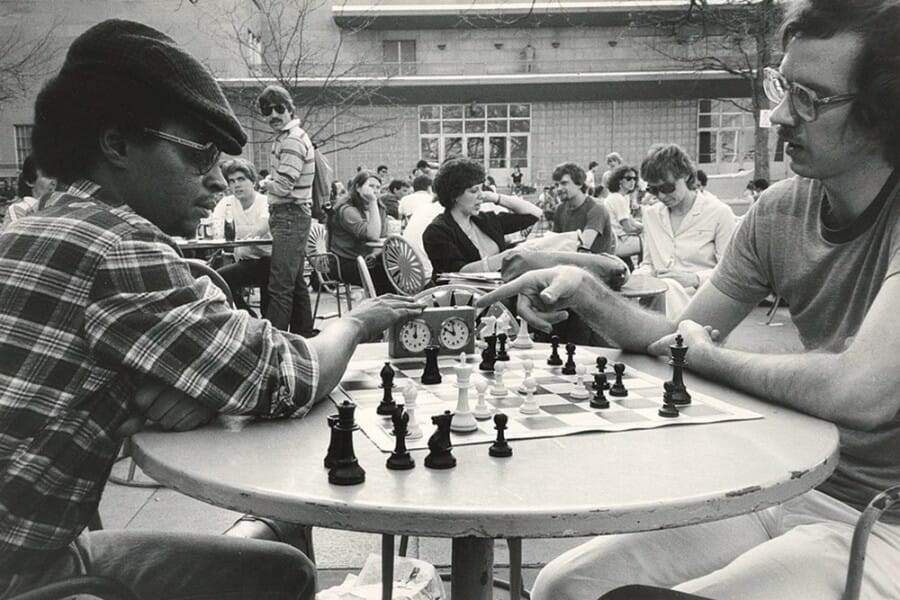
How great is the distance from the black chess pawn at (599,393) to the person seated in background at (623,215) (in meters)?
8.01

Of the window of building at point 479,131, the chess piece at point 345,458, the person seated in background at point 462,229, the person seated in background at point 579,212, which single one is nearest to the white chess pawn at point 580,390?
the chess piece at point 345,458

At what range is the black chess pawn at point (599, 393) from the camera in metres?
1.79

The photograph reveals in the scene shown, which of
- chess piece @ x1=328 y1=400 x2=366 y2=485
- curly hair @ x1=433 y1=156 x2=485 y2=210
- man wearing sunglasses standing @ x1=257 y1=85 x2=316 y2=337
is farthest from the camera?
man wearing sunglasses standing @ x1=257 y1=85 x2=316 y2=337

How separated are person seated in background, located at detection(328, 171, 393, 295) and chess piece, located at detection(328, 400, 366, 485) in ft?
23.6

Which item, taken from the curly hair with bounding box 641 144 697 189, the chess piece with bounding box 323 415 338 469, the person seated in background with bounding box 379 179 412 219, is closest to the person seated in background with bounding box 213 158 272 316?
the curly hair with bounding box 641 144 697 189

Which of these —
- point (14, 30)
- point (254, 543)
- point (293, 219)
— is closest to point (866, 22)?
point (254, 543)

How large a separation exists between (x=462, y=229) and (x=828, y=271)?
4.33 metres

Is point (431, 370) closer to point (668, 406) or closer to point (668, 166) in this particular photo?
point (668, 406)

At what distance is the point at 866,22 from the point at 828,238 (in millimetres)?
461

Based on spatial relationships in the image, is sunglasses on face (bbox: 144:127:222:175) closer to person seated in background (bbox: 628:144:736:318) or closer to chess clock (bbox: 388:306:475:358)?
chess clock (bbox: 388:306:475:358)

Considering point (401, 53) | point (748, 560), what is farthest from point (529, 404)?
point (401, 53)

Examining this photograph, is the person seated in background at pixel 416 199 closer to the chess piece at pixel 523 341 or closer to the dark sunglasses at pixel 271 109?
the dark sunglasses at pixel 271 109

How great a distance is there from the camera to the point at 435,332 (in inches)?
91.4

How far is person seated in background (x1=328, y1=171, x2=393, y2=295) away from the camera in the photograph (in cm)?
870
